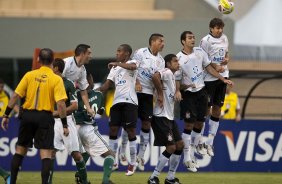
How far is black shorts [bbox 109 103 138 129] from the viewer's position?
22.0 metres

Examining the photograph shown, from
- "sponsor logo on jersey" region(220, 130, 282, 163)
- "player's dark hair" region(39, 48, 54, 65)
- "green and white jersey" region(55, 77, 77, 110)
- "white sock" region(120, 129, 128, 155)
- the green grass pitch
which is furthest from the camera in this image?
"sponsor logo on jersey" region(220, 130, 282, 163)

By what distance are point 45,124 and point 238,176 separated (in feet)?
25.9

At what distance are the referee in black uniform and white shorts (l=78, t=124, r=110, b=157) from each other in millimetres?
1644

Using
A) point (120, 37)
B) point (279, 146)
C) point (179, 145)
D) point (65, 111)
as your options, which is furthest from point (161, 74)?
point (120, 37)

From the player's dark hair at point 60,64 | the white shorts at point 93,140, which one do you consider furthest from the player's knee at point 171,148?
the player's dark hair at point 60,64

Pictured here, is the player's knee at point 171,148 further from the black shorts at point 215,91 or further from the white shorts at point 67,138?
the white shorts at point 67,138

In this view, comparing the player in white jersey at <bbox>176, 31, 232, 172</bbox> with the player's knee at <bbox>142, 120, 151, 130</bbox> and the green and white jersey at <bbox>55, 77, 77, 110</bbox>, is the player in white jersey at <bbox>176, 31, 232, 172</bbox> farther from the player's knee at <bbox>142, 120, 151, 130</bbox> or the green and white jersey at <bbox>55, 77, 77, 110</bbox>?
the green and white jersey at <bbox>55, 77, 77, 110</bbox>

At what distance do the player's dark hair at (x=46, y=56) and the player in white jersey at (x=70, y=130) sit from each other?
4.58 feet

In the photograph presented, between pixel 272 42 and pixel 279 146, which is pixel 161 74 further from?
pixel 272 42

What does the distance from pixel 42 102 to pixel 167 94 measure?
11.3 feet

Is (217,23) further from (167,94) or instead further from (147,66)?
(167,94)

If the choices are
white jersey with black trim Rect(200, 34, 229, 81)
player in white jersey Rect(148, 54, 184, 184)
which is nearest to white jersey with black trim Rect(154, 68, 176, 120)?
player in white jersey Rect(148, 54, 184, 184)

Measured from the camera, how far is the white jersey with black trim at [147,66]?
2183 centimetres

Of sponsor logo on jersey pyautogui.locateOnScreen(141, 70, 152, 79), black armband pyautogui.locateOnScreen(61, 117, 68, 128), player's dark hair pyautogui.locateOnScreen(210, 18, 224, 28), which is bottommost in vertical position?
black armband pyautogui.locateOnScreen(61, 117, 68, 128)
